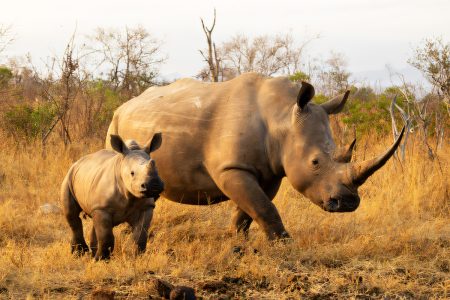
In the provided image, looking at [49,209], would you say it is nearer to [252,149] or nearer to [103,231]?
[103,231]

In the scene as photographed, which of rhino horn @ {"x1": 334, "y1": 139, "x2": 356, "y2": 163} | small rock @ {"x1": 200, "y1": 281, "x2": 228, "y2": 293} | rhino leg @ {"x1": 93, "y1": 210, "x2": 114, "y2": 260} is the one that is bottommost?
small rock @ {"x1": 200, "y1": 281, "x2": 228, "y2": 293}

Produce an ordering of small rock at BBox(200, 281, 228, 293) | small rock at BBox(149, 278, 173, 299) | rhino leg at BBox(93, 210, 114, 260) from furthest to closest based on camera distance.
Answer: rhino leg at BBox(93, 210, 114, 260)
small rock at BBox(200, 281, 228, 293)
small rock at BBox(149, 278, 173, 299)

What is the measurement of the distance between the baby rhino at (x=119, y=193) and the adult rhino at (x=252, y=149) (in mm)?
707

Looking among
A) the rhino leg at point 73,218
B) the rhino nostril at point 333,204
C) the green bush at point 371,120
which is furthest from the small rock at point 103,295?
the green bush at point 371,120

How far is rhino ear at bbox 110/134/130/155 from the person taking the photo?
5297 millimetres

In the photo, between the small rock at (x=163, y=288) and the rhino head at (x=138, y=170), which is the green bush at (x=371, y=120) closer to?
the rhino head at (x=138, y=170)

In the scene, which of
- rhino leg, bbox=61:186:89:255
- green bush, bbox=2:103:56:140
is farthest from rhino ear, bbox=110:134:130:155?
green bush, bbox=2:103:56:140

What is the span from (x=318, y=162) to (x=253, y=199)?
1.99ft

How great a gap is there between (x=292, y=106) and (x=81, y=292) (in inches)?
94.2

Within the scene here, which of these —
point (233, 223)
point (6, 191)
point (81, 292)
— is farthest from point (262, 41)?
point (81, 292)

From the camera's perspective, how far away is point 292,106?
6.12 metres

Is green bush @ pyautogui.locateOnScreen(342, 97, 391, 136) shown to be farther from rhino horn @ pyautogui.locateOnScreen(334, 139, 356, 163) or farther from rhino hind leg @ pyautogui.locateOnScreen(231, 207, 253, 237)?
rhino horn @ pyautogui.locateOnScreen(334, 139, 356, 163)

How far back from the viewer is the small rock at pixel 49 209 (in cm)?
795

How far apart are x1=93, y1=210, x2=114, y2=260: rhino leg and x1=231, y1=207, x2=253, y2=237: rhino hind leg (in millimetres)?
1524
